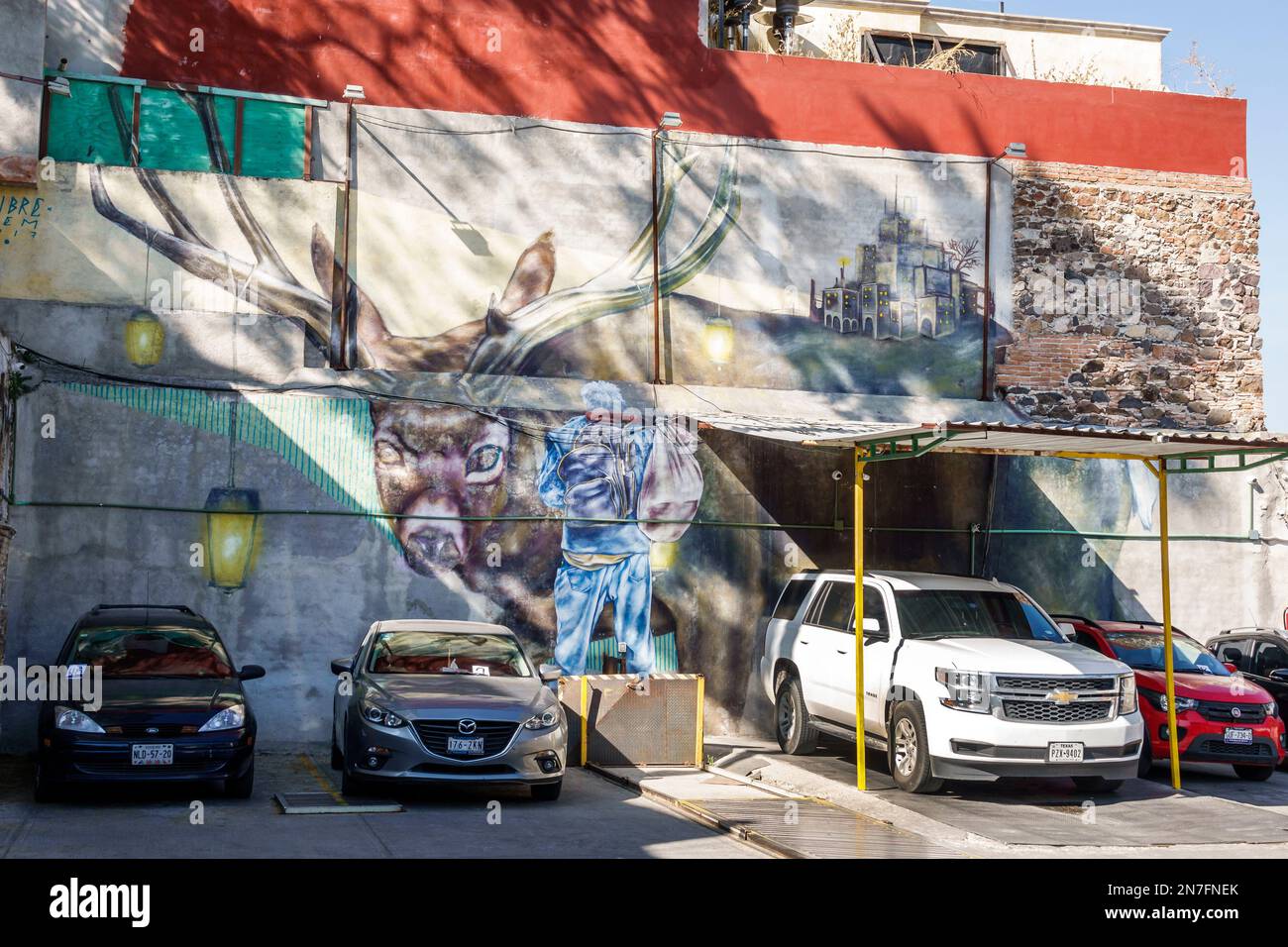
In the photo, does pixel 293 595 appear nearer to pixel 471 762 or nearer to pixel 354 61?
pixel 471 762

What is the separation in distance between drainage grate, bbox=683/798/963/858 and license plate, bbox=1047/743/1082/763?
201 centimetres

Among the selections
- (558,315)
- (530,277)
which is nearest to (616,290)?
(558,315)

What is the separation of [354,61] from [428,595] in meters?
7.39

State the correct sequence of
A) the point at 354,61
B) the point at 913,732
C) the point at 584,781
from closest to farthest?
the point at 913,732
the point at 584,781
the point at 354,61

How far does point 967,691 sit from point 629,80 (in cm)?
1082

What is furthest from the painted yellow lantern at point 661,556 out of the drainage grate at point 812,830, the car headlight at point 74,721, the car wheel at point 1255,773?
the car headlight at point 74,721

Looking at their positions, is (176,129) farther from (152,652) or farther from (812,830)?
(812,830)

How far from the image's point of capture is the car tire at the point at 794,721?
16047 mm

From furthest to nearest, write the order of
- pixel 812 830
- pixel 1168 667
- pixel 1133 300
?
pixel 1133 300 < pixel 1168 667 < pixel 812 830

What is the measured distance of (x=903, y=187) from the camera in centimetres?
2077

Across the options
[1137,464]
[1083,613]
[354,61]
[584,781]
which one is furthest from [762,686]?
[354,61]

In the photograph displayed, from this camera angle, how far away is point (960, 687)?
13.2 meters

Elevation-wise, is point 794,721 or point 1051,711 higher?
point 1051,711

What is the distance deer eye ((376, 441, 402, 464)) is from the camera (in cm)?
1769
